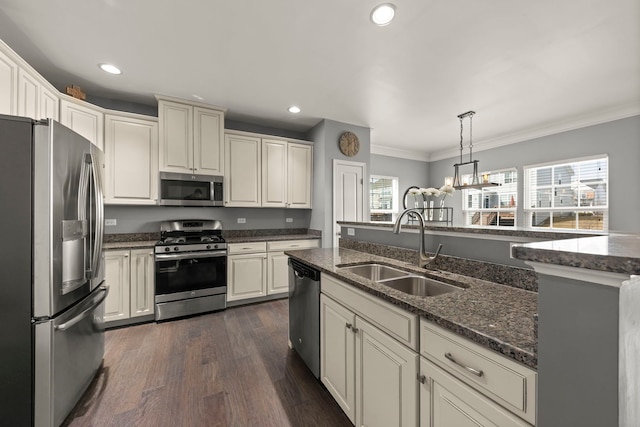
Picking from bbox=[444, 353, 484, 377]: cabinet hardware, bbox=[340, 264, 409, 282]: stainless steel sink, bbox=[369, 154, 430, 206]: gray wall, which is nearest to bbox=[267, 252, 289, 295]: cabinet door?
bbox=[340, 264, 409, 282]: stainless steel sink

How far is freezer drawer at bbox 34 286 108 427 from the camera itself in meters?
1.39

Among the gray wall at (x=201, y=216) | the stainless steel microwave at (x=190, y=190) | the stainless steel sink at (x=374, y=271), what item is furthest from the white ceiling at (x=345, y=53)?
the stainless steel sink at (x=374, y=271)

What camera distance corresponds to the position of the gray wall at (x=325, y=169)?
4055mm

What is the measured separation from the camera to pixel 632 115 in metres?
3.49

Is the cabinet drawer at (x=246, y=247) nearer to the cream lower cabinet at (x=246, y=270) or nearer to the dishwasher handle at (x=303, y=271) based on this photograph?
the cream lower cabinet at (x=246, y=270)

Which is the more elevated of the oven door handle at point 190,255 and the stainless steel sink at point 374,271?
the stainless steel sink at point 374,271

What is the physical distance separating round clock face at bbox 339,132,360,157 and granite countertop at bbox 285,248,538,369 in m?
3.00

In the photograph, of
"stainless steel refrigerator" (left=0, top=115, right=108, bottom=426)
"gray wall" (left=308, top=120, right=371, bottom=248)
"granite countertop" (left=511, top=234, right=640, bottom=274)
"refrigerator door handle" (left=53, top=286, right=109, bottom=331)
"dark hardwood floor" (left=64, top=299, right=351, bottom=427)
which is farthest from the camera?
"gray wall" (left=308, top=120, right=371, bottom=248)

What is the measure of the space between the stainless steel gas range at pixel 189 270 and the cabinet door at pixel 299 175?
1.33 m

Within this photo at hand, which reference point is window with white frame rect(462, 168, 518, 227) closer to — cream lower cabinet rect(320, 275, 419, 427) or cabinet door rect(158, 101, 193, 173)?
cream lower cabinet rect(320, 275, 419, 427)

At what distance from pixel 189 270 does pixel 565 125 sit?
608 centimetres

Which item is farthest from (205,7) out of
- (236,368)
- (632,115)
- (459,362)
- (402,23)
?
(632,115)

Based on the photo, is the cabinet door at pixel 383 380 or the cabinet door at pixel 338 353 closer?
the cabinet door at pixel 383 380

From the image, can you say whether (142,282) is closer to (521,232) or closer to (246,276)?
(246,276)
